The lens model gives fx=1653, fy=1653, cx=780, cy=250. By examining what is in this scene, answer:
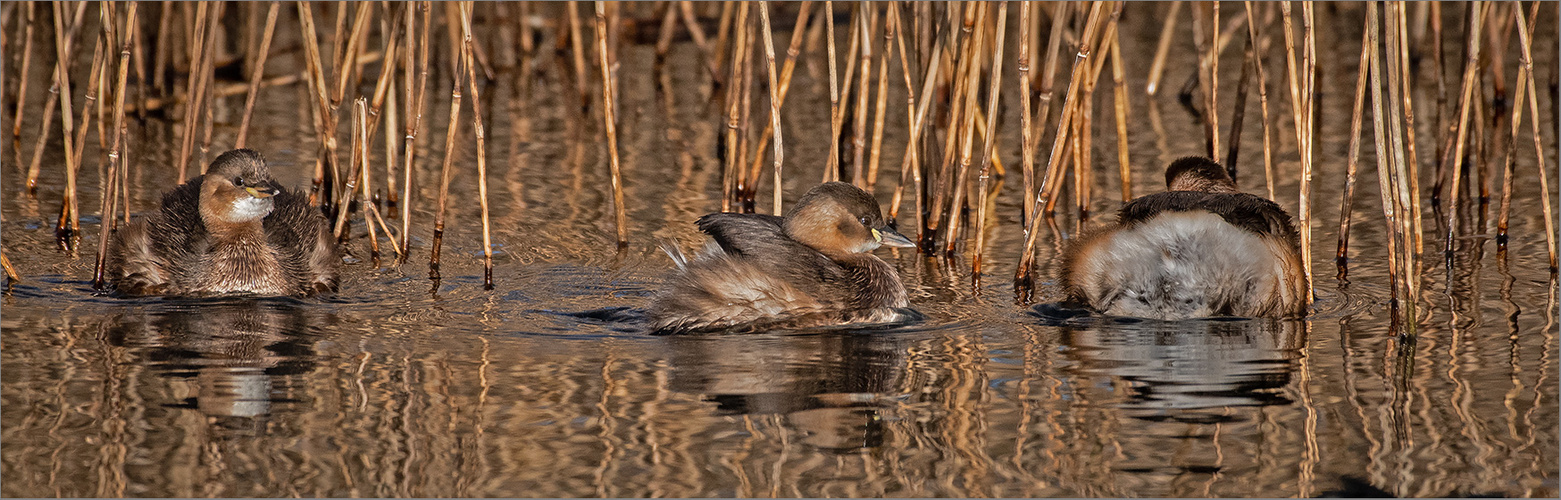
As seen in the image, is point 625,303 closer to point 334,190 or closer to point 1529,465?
point 334,190

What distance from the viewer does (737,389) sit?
4691 millimetres

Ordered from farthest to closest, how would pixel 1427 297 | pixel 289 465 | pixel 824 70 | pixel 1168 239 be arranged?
1. pixel 824 70
2. pixel 1427 297
3. pixel 1168 239
4. pixel 289 465

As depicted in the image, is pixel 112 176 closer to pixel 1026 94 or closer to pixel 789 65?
pixel 789 65

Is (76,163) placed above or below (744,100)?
below

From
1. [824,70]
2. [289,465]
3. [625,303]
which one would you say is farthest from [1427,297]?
[824,70]

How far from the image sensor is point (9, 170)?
8.88m

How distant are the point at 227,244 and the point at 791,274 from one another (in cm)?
227

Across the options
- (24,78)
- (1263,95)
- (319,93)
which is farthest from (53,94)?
(1263,95)

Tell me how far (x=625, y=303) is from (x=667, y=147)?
4.01 metres

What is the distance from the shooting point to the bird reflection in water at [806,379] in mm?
4332

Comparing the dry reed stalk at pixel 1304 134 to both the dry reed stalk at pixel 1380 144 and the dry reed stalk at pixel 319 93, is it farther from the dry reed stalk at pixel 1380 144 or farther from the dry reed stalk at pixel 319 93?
the dry reed stalk at pixel 319 93

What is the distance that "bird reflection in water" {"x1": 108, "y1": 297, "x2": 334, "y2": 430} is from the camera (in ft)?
14.9

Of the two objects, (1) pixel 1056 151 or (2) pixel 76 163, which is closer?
(1) pixel 1056 151

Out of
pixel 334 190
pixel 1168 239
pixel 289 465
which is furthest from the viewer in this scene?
pixel 334 190
